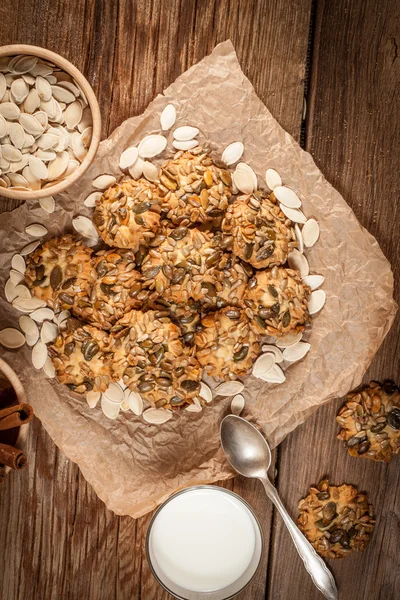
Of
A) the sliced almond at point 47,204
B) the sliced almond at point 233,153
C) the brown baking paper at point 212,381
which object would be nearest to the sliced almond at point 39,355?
the brown baking paper at point 212,381

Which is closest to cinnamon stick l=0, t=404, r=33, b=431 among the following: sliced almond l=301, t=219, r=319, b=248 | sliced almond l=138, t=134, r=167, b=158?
sliced almond l=138, t=134, r=167, b=158

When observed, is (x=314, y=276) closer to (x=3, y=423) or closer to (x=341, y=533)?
(x=341, y=533)

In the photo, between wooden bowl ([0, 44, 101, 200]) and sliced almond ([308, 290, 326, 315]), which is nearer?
wooden bowl ([0, 44, 101, 200])

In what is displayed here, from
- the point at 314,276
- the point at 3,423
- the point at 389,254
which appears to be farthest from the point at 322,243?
the point at 3,423

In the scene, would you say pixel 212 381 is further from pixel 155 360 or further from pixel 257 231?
pixel 257 231

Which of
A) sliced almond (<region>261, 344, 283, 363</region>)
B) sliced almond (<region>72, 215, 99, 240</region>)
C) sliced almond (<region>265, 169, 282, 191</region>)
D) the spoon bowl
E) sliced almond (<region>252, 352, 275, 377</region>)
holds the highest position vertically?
sliced almond (<region>265, 169, 282, 191</region>)

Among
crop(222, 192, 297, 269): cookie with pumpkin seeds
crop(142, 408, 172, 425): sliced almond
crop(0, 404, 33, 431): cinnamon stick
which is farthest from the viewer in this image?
crop(142, 408, 172, 425): sliced almond

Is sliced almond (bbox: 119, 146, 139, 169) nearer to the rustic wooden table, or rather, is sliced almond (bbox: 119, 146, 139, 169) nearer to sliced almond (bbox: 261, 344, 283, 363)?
the rustic wooden table
